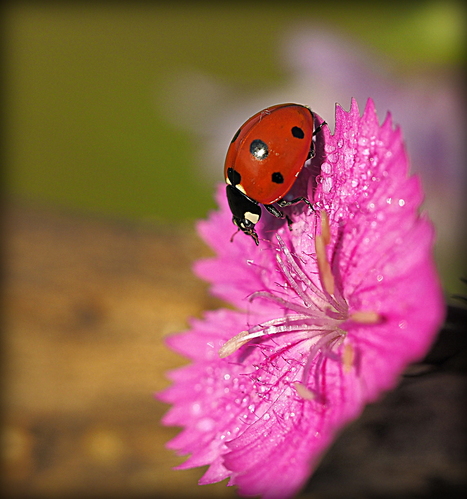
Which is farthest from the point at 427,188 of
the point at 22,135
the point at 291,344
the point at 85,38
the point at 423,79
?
the point at 85,38

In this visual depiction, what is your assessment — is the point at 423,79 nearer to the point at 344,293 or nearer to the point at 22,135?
the point at 344,293

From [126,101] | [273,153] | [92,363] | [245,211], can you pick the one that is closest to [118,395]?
[92,363]

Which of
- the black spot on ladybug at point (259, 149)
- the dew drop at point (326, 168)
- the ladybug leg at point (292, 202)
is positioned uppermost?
the black spot on ladybug at point (259, 149)

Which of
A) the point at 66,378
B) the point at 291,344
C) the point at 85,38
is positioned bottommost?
the point at 66,378

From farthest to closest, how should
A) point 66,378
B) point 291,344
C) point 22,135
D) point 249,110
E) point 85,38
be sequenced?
point 85,38
point 22,135
point 249,110
point 66,378
point 291,344

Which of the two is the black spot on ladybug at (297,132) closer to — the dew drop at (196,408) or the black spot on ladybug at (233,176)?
the black spot on ladybug at (233,176)

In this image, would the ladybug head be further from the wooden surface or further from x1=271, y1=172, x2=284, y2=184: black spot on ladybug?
the wooden surface

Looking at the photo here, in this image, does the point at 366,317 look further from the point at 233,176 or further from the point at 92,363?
the point at 92,363

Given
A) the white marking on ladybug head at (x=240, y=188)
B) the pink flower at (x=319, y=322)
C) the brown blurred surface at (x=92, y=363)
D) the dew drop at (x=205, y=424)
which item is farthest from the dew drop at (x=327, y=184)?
the brown blurred surface at (x=92, y=363)
